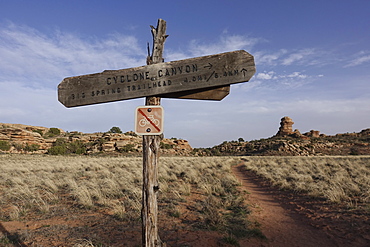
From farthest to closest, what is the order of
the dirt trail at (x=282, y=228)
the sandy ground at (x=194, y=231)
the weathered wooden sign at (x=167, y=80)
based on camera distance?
the dirt trail at (x=282, y=228)
the sandy ground at (x=194, y=231)
the weathered wooden sign at (x=167, y=80)

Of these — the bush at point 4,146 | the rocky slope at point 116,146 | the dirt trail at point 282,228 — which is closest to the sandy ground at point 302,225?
the dirt trail at point 282,228

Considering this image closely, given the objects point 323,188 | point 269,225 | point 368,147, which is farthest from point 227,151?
point 269,225

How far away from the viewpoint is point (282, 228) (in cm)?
587

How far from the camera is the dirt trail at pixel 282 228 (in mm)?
5006

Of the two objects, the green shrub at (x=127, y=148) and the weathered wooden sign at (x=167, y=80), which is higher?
the weathered wooden sign at (x=167, y=80)

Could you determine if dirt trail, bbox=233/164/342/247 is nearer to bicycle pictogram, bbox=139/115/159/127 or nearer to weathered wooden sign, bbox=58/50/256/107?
bicycle pictogram, bbox=139/115/159/127

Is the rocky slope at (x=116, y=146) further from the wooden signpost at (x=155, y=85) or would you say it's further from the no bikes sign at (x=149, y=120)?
the no bikes sign at (x=149, y=120)

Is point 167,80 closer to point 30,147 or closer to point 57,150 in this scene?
point 57,150

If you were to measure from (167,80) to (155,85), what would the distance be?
0.19 meters

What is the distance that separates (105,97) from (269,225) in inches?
218

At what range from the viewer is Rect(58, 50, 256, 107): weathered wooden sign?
9.46 feet

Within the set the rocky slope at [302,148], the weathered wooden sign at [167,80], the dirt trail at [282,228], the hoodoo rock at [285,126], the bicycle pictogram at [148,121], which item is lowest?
the dirt trail at [282,228]

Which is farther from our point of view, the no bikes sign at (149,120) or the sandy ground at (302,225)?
the sandy ground at (302,225)

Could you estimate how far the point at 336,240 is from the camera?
203 inches
